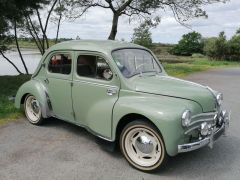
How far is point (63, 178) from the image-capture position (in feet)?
15.3

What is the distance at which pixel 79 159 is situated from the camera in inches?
209

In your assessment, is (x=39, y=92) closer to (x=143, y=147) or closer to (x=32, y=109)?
(x=32, y=109)

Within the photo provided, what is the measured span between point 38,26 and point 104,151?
547 inches

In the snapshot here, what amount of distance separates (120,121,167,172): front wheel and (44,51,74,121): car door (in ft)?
4.92

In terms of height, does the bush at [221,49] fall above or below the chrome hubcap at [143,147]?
above

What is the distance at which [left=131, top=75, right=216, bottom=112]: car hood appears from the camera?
5.11 metres

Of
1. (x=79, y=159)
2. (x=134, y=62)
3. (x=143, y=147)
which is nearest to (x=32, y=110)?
(x=79, y=159)

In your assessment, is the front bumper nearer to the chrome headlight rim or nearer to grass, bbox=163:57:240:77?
the chrome headlight rim

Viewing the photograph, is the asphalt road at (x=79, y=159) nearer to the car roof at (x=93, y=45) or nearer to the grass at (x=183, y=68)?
the car roof at (x=93, y=45)

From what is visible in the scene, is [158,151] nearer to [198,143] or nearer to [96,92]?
[198,143]

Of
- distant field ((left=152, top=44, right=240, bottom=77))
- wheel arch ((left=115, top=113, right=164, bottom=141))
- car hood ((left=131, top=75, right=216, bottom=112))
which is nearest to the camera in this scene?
wheel arch ((left=115, top=113, right=164, bottom=141))

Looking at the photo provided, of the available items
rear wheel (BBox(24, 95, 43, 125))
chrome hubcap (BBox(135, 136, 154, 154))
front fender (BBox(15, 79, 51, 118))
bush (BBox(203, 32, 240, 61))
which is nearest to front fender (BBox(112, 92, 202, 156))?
chrome hubcap (BBox(135, 136, 154, 154))

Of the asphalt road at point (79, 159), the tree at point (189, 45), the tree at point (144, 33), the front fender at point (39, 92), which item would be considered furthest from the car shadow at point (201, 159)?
the tree at point (189, 45)

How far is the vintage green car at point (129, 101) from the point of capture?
189 inches
